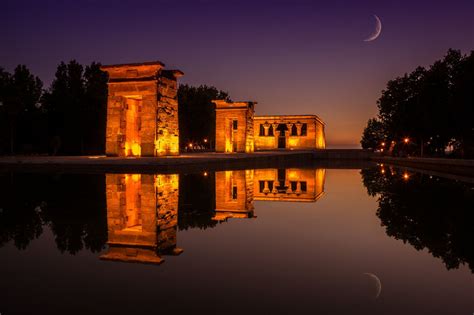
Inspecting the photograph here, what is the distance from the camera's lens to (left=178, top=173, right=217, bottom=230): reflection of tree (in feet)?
20.3

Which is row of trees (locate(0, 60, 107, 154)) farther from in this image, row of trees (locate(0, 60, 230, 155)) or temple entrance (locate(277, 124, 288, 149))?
temple entrance (locate(277, 124, 288, 149))

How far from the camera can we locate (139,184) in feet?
36.9

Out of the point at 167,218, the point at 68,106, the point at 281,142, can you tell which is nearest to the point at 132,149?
the point at 68,106

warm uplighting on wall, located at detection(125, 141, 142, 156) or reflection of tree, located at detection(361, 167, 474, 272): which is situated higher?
warm uplighting on wall, located at detection(125, 141, 142, 156)

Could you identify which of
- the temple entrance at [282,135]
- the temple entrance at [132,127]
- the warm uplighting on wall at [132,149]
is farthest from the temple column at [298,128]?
the warm uplighting on wall at [132,149]

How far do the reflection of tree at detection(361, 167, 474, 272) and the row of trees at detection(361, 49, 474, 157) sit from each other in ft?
63.1

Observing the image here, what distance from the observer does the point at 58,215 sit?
6.66m

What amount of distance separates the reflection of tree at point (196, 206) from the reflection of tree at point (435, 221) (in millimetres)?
2954

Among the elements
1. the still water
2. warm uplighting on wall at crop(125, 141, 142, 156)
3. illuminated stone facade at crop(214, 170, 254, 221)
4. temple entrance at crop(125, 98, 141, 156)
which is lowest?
the still water

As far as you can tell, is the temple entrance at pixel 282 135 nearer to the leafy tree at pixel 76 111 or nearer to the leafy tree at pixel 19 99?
the leafy tree at pixel 76 111

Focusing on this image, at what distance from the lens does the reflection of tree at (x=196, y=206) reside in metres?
6.20

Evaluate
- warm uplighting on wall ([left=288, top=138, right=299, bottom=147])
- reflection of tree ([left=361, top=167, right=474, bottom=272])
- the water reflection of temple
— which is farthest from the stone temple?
warm uplighting on wall ([left=288, top=138, right=299, bottom=147])

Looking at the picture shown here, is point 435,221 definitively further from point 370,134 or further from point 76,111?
point 370,134

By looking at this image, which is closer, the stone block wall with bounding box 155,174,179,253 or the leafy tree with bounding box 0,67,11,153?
the stone block wall with bounding box 155,174,179,253
